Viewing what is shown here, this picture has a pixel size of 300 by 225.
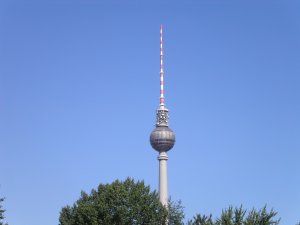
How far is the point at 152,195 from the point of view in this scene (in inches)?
3167

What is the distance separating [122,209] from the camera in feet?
253

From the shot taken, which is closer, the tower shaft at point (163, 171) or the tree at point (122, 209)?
the tree at point (122, 209)

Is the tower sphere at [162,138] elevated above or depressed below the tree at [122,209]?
above

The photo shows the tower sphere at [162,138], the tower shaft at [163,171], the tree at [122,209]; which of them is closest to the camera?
the tree at [122,209]

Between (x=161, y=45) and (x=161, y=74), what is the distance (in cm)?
803

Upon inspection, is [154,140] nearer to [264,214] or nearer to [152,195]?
[152,195]

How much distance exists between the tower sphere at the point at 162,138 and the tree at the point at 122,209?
89.2 metres

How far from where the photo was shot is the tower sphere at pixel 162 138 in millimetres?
171750

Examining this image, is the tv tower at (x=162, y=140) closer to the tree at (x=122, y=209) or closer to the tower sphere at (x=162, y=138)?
the tower sphere at (x=162, y=138)

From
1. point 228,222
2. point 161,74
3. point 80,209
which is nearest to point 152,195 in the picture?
point 80,209

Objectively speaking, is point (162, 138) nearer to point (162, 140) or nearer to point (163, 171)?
point (162, 140)

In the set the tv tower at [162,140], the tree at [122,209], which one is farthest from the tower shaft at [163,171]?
the tree at [122,209]

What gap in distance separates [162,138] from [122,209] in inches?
3736

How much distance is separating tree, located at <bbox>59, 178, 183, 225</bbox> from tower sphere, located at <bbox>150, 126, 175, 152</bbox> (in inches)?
3513
